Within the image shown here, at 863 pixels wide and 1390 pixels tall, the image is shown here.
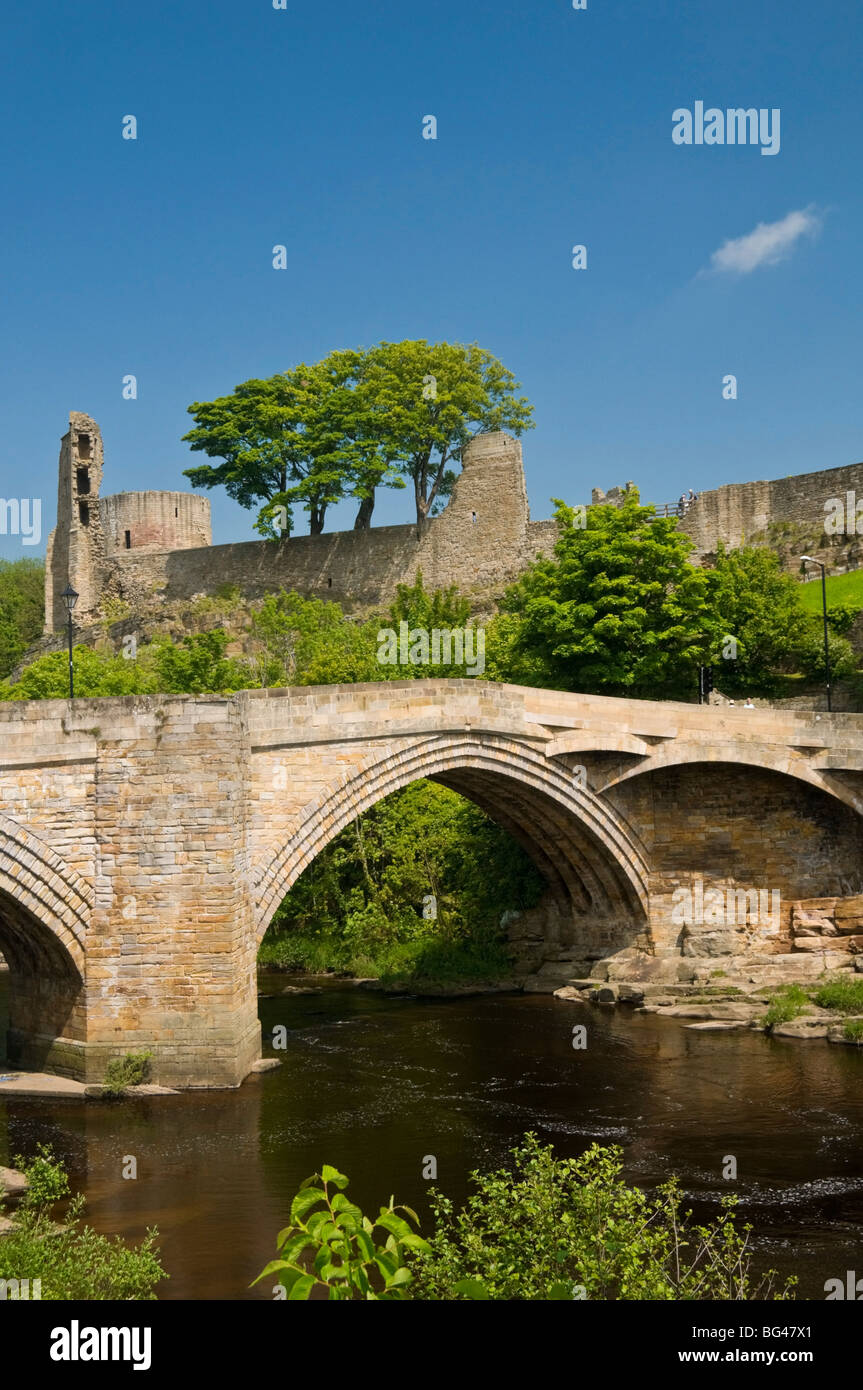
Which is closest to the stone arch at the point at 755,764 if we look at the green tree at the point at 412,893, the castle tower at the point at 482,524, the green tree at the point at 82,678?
the green tree at the point at 412,893

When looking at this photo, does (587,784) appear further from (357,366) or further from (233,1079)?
(357,366)

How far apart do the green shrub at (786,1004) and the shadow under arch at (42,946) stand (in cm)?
1141

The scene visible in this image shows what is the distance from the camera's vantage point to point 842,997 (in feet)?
78.6

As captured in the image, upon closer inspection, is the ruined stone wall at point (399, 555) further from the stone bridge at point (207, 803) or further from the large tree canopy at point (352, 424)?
the stone bridge at point (207, 803)

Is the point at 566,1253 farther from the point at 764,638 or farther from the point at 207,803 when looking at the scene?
the point at 764,638

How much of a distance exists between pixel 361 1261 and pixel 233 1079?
1333 cm

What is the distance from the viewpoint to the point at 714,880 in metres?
27.5

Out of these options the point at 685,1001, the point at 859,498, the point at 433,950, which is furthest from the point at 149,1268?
the point at 859,498

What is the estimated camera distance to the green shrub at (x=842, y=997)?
23.7m

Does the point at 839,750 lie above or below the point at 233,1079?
above

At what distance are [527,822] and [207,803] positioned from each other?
9.83 m

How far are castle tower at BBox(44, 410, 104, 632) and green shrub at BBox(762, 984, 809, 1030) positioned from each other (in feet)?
108

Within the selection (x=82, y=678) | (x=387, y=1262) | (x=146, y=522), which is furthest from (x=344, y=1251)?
(x=146, y=522)

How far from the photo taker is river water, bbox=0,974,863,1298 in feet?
45.5
